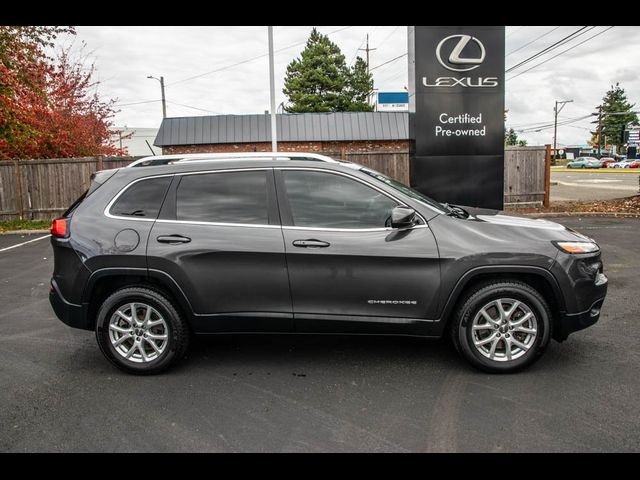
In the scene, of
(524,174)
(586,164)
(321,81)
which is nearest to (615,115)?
(586,164)

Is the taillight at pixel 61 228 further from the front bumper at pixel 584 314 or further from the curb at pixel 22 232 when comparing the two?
the curb at pixel 22 232

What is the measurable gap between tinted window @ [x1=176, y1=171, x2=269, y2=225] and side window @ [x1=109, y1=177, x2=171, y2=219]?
0.17 m

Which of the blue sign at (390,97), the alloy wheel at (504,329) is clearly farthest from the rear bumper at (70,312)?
the blue sign at (390,97)

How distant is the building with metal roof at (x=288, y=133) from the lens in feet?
81.7

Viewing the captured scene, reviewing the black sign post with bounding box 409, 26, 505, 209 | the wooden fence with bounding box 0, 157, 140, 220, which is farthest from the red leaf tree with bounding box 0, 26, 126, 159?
the black sign post with bounding box 409, 26, 505, 209

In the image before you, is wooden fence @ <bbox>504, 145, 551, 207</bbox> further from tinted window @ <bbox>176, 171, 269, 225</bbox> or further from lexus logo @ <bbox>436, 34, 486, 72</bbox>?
tinted window @ <bbox>176, 171, 269, 225</bbox>

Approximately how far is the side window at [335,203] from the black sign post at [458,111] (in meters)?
7.47

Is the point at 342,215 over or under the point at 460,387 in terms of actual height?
over

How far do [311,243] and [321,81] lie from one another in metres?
40.1

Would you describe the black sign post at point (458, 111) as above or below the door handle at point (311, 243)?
above
